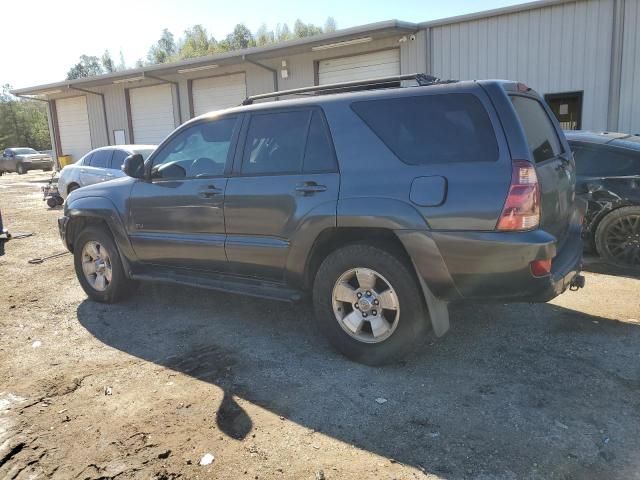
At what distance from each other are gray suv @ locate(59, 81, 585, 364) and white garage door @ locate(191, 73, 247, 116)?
46.7 feet

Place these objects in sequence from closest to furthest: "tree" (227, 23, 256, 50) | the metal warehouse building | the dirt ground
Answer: the dirt ground < the metal warehouse building < "tree" (227, 23, 256, 50)

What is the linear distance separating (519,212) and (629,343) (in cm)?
180

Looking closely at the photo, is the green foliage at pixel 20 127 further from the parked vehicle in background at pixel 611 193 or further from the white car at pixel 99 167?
the parked vehicle in background at pixel 611 193

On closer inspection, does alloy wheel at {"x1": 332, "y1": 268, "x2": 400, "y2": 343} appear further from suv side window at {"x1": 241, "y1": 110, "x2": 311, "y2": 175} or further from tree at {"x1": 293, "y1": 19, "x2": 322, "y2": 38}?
tree at {"x1": 293, "y1": 19, "x2": 322, "y2": 38}

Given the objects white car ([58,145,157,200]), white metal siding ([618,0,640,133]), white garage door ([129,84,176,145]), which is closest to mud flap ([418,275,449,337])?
white car ([58,145,157,200])

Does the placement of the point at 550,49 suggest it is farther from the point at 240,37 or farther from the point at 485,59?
the point at 240,37

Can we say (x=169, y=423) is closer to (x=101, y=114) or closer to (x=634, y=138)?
(x=634, y=138)

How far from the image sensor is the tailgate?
3.38m

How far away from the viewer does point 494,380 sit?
3512mm

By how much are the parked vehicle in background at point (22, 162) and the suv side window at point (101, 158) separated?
2397 centimetres

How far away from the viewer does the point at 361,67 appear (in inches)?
596

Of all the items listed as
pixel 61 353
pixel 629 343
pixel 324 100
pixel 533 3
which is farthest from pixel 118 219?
pixel 533 3

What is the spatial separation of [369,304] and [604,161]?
432cm

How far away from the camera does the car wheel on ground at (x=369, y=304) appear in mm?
3523
